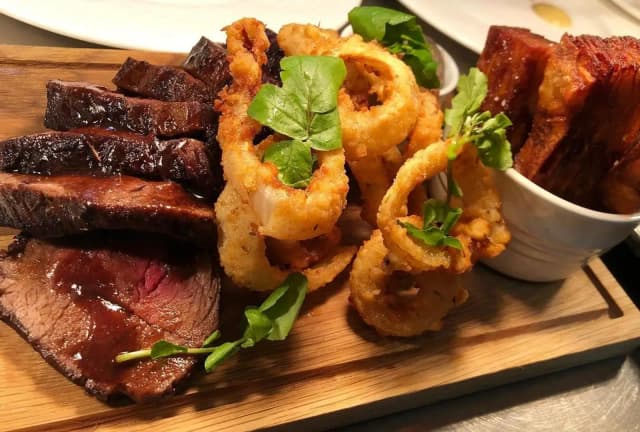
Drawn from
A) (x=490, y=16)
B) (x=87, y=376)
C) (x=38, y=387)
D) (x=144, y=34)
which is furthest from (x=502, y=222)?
(x=490, y=16)

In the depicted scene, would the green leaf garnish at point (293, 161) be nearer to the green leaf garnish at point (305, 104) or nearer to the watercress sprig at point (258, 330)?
the green leaf garnish at point (305, 104)

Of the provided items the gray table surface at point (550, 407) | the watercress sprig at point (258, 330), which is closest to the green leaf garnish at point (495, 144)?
the watercress sprig at point (258, 330)

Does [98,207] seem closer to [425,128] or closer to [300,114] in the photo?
[300,114]

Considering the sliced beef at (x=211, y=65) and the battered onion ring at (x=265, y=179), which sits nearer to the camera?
the battered onion ring at (x=265, y=179)

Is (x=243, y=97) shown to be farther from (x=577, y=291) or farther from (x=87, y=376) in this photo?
(x=577, y=291)

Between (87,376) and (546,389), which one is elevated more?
(87,376)

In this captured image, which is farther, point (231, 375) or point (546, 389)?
point (546, 389)

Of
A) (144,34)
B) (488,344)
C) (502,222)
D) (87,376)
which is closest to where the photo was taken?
(87,376)

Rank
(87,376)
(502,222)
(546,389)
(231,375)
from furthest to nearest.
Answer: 1. (546,389)
2. (502,222)
3. (231,375)
4. (87,376)

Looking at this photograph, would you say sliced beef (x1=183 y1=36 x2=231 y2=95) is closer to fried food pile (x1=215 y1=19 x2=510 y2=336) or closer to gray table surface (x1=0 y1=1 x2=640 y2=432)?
fried food pile (x1=215 y1=19 x2=510 y2=336)
